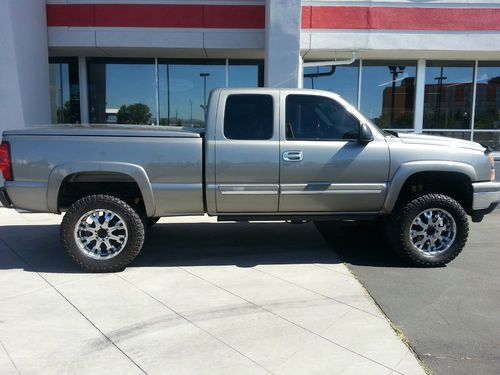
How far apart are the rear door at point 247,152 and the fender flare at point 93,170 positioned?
78 centimetres

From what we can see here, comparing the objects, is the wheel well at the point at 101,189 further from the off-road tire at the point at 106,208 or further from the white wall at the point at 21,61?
the white wall at the point at 21,61

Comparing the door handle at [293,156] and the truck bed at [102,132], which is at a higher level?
the truck bed at [102,132]

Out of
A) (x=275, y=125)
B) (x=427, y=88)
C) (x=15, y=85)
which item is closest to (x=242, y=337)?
(x=275, y=125)

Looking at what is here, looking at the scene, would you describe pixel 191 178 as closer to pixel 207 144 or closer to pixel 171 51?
pixel 207 144

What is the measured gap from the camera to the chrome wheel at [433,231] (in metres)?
5.53

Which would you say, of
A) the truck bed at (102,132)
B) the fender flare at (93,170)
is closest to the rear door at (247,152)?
the truck bed at (102,132)

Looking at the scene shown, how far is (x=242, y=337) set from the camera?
3.78 m

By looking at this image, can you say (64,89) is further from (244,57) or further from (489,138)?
(489,138)

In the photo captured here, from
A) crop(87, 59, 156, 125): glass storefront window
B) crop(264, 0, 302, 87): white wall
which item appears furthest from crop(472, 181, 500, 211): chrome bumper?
crop(87, 59, 156, 125): glass storefront window

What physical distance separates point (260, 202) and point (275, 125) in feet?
2.87

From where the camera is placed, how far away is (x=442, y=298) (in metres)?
4.63

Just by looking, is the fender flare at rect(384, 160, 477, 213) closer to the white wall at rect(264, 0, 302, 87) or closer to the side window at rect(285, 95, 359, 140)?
the side window at rect(285, 95, 359, 140)

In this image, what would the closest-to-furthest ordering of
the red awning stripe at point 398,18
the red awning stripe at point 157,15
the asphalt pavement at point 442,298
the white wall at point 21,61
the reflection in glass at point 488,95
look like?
the asphalt pavement at point 442,298 → the white wall at point 21,61 → the red awning stripe at point 398,18 → the red awning stripe at point 157,15 → the reflection in glass at point 488,95

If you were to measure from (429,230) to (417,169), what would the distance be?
75cm
